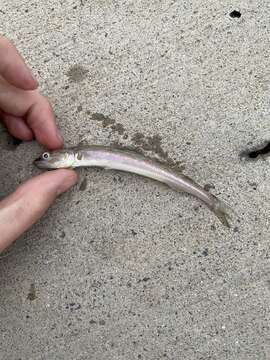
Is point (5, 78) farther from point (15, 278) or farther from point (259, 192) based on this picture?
point (259, 192)

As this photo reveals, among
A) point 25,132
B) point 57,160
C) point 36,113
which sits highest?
point 36,113

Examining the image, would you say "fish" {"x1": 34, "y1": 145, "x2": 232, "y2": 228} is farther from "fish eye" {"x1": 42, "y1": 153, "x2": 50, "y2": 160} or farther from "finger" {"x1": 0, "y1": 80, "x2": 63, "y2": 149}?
"finger" {"x1": 0, "y1": 80, "x2": 63, "y2": 149}

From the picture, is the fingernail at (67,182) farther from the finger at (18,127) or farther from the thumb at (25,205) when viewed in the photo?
the finger at (18,127)

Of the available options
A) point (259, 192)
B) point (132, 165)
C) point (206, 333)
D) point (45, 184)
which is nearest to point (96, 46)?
point (132, 165)

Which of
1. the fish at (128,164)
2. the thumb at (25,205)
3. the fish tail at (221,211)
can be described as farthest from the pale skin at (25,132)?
the fish tail at (221,211)

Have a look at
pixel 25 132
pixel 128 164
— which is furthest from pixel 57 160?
pixel 128 164

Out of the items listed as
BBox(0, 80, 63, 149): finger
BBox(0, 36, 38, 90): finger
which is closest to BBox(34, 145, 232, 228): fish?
BBox(0, 80, 63, 149): finger

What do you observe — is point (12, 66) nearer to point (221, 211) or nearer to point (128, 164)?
point (128, 164)
